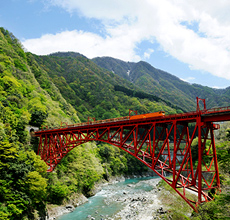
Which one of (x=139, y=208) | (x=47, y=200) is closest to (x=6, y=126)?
(x=47, y=200)

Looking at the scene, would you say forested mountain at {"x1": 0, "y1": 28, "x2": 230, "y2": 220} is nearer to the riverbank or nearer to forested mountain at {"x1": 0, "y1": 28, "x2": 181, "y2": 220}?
forested mountain at {"x1": 0, "y1": 28, "x2": 181, "y2": 220}

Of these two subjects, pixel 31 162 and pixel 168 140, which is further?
pixel 31 162

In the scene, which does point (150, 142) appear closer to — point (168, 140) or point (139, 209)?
point (168, 140)

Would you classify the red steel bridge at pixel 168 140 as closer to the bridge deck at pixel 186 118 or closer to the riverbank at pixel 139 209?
the bridge deck at pixel 186 118

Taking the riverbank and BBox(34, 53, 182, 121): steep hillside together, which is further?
BBox(34, 53, 182, 121): steep hillside

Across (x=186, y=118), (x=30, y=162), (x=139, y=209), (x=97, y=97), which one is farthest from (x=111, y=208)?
(x=97, y=97)

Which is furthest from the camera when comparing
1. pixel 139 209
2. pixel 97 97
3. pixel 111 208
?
pixel 97 97

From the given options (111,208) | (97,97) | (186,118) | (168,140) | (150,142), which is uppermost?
(97,97)

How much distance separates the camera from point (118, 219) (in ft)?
78.2

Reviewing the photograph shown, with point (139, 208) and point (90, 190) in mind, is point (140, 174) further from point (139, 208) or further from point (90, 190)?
point (139, 208)

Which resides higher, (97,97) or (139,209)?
(97,97)

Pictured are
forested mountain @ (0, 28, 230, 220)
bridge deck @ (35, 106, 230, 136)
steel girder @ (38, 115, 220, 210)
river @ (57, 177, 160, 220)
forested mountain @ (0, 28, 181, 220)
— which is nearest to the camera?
bridge deck @ (35, 106, 230, 136)

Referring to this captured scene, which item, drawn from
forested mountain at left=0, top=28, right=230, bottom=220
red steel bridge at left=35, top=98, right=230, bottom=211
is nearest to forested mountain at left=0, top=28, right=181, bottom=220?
forested mountain at left=0, top=28, right=230, bottom=220

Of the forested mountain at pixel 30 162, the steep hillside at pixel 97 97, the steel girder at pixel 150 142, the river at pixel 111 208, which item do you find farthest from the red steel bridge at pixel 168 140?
the steep hillside at pixel 97 97
